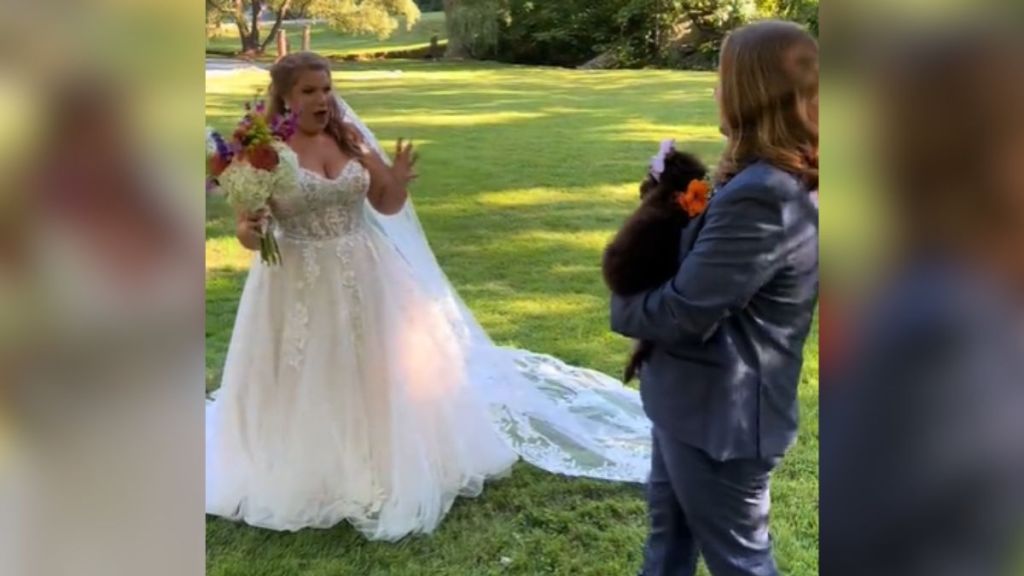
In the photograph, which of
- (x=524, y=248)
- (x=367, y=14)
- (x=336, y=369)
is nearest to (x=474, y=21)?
(x=367, y=14)

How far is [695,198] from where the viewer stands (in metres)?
1.74

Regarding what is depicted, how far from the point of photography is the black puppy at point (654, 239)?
176cm

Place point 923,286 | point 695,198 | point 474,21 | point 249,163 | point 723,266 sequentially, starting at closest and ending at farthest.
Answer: point 923,286
point 723,266
point 695,198
point 249,163
point 474,21

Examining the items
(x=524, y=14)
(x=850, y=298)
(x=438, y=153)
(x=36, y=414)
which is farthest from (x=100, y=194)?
(x=438, y=153)

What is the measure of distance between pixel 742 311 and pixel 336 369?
125 cm

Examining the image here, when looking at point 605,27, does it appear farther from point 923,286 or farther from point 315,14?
point 923,286

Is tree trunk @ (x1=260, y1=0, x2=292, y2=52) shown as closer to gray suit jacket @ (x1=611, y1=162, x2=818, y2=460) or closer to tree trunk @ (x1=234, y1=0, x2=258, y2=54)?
tree trunk @ (x1=234, y1=0, x2=258, y2=54)

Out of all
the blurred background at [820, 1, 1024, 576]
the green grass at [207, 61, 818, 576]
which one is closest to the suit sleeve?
the blurred background at [820, 1, 1024, 576]

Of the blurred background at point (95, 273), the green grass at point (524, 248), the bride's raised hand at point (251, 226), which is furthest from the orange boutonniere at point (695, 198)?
the bride's raised hand at point (251, 226)

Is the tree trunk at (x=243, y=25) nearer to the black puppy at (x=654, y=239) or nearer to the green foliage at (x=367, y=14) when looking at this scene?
the green foliage at (x=367, y=14)

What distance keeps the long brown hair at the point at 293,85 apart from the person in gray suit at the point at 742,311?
3.47ft

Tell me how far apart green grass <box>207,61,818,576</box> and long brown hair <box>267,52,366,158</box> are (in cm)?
5

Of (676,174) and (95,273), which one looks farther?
(676,174)

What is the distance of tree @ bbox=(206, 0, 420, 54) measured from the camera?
215 cm
